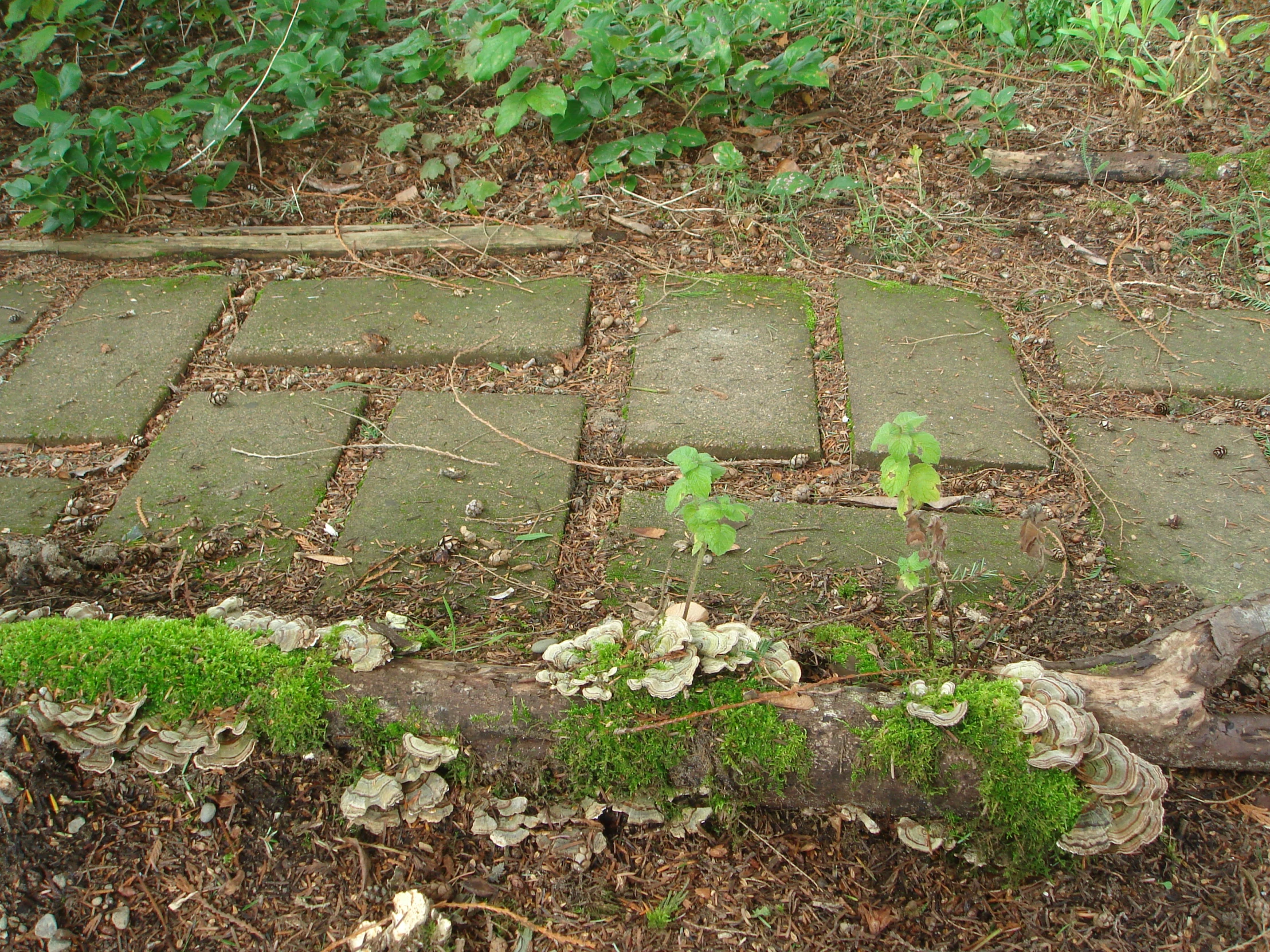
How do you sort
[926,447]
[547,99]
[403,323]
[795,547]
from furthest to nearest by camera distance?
[547,99], [403,323], [795,547], [926,447]

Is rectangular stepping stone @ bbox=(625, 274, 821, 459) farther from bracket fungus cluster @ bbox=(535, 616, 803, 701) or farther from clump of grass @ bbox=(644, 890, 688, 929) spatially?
clump of grass @ bbox=(644, 890, 688, 929)

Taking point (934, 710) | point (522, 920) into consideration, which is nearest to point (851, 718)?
point (934, 710)

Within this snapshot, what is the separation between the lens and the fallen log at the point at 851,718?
5.70 ft

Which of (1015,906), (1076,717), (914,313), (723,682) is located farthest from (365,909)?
(914,313)

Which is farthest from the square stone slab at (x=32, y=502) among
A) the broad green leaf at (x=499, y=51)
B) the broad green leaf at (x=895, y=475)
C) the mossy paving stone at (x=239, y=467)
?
the broad green leaf at (x=895, y=475)

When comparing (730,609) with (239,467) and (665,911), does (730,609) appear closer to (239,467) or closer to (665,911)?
(665,911)

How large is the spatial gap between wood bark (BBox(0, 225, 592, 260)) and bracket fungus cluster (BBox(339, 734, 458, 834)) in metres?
2.38

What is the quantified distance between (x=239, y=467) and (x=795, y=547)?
1.64m

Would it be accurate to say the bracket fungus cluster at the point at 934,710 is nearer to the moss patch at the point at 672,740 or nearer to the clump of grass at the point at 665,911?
the moss patch at the point at 672,740

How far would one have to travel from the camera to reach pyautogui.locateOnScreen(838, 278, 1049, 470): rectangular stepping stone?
2.75m

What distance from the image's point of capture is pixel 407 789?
1774 millimetres

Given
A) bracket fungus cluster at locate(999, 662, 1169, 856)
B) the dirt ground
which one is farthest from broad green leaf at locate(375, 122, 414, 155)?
bracket fungus cluster at locate(999, 662, 1169, 856)

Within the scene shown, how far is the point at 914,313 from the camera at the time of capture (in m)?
3.30

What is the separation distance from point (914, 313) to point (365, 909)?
2.59m
